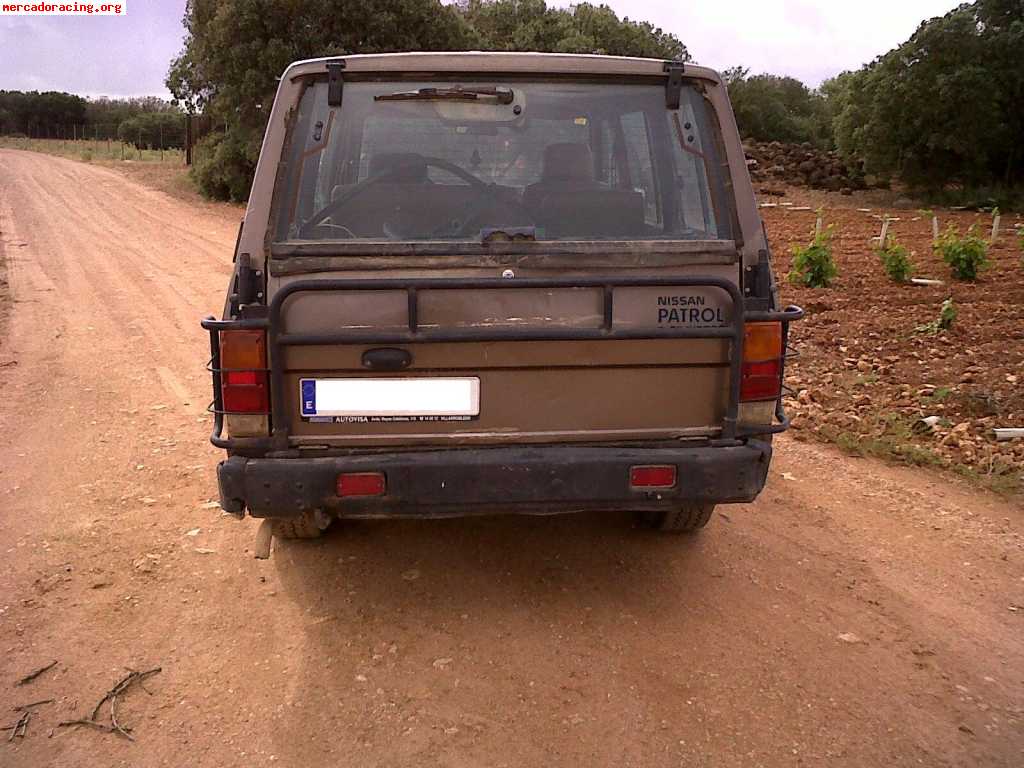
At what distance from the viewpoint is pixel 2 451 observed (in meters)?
4.84

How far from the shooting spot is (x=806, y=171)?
1046 inches

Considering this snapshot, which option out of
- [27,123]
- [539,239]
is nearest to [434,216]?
[539,239]

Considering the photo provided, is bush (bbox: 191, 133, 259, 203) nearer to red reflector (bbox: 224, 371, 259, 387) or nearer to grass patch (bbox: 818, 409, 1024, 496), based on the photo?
grass patch (bbox: 818, 409, 1024, 496)

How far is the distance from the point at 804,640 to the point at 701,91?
198cm

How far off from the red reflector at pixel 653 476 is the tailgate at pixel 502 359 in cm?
13

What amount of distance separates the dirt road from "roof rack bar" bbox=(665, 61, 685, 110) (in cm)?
184

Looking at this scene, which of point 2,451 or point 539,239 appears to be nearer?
point 539,239

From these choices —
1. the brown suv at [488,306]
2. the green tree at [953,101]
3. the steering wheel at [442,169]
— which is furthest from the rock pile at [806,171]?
the steering wheel at [442,169]

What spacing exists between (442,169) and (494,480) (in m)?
1.10

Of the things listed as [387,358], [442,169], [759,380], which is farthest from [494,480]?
[442,169]

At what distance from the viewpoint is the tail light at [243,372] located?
2693 mm

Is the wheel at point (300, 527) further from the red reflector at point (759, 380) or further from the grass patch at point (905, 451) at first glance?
the grass patch at point (905, 451)

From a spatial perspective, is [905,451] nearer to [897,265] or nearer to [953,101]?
[897,265]

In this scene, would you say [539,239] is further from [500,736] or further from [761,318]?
[500,736]
